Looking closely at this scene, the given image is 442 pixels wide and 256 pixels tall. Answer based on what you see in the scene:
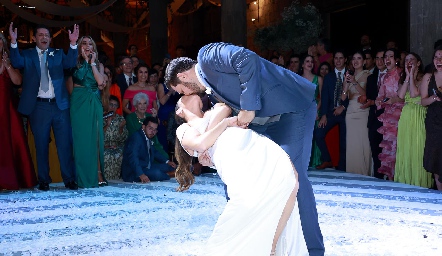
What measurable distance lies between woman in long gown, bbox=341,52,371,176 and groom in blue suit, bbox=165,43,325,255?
4863 mm

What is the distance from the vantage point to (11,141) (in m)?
7.20

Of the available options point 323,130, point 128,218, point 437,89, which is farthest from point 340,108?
point 128,218

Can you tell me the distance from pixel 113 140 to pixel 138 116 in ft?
1.53

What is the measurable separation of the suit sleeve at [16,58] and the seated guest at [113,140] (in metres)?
1.35

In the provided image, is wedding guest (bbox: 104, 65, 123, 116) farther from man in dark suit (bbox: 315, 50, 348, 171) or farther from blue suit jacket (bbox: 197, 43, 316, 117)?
blue suit jacket (bbox: 197, 43, 316, 117)

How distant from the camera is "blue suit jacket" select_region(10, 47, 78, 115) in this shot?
7004 mm

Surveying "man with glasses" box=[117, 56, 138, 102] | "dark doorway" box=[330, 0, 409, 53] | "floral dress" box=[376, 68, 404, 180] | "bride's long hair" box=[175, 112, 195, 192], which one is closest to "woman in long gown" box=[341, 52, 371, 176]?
"floral dress" box=[376, 68, 404, 180]

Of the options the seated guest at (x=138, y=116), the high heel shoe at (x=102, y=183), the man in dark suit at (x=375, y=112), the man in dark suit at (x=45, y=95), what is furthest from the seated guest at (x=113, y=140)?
the man in dark suit at (x=375, y=112)

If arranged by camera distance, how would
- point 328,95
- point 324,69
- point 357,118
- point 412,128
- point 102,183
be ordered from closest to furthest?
point 412,128 < point 102,183 < point 357,118 < point 328,95 < point 324,69

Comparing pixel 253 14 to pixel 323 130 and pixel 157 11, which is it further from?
pixel 323 130

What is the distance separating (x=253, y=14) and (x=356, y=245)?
14.3 m

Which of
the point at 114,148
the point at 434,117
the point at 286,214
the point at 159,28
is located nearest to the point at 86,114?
the point at 114,148

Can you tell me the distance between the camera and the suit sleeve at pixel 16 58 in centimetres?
701

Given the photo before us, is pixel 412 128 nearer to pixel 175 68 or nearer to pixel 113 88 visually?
pixel 113 88
